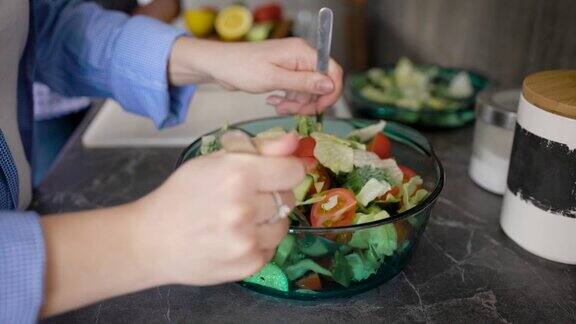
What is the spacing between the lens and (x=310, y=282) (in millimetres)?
654

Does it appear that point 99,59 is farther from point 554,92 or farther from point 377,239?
point 554,92

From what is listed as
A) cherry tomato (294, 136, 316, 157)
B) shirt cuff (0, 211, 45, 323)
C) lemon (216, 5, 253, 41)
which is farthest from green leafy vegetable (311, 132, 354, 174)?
lemon (216, 5, 253, 41)

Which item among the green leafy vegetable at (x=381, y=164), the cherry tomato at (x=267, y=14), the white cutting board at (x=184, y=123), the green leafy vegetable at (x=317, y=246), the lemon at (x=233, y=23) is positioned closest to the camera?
the green leafy vegetable at (x=317, y=246)

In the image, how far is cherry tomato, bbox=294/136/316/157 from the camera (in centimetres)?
71

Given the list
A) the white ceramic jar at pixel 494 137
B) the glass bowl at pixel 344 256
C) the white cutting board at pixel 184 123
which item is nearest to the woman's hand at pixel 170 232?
the glass bowl at pixel 344 256

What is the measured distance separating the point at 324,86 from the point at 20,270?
45cm

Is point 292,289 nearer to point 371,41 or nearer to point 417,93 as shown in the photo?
point 417,93

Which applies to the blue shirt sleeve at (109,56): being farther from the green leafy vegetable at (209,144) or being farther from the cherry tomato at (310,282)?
the cherry tomato at (310,282)

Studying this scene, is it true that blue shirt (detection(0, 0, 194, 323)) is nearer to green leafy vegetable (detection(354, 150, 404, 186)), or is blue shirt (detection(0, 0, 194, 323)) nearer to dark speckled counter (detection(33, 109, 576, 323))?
dark speckled counter (detection(33, 109, 576, 323))

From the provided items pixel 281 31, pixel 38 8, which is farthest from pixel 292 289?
pixel 281 31

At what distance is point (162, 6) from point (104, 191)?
832 mm

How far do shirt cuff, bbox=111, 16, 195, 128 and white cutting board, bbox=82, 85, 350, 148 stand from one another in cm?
20

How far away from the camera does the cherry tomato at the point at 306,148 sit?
713 millimetres

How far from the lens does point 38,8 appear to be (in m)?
0.91
